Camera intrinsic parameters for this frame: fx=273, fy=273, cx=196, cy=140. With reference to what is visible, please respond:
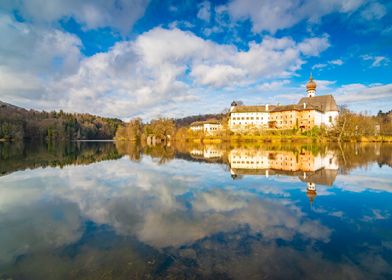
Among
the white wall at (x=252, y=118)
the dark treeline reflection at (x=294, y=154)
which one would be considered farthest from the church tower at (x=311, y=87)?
the dark treeline reflection at (x=294, y=154)

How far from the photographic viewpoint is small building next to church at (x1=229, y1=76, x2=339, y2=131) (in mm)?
85438

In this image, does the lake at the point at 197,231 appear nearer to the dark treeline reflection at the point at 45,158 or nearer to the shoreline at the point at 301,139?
the dark treeline reflection at the point at 45,158

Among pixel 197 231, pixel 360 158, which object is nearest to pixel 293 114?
pixel 360 158

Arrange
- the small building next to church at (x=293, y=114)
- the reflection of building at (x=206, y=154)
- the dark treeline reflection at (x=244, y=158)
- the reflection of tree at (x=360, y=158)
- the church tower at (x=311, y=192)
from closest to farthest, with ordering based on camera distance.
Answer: the church tower at (x=311, y=192)
the dark treeline reflection at (x=244, y=158)
the reflection of tree at (x=360, y=158)
the reflection of building at (x=206, y=154)
the small building next to church at (x=293, y=114)

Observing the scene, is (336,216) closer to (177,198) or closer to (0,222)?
(177,198)

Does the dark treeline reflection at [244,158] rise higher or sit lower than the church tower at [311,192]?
higher

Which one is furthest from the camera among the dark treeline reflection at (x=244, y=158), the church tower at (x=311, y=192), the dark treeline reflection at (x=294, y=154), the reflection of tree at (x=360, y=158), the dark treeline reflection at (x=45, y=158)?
the dark treeline reflection at (x=294, y=154)

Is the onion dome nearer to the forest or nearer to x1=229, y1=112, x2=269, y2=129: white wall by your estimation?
x1=229, y1=112, x2=269, y2=129: white wall

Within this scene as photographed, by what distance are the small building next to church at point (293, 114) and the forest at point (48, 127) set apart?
83792 millimetres

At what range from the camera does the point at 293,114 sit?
87.6 meters

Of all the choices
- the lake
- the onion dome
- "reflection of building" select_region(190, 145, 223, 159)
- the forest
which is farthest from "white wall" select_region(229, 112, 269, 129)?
the forest

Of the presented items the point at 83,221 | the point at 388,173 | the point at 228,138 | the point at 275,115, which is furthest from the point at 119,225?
the point at 275,115

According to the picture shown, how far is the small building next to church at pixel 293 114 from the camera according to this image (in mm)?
85438

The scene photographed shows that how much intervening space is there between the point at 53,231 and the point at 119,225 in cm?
178
